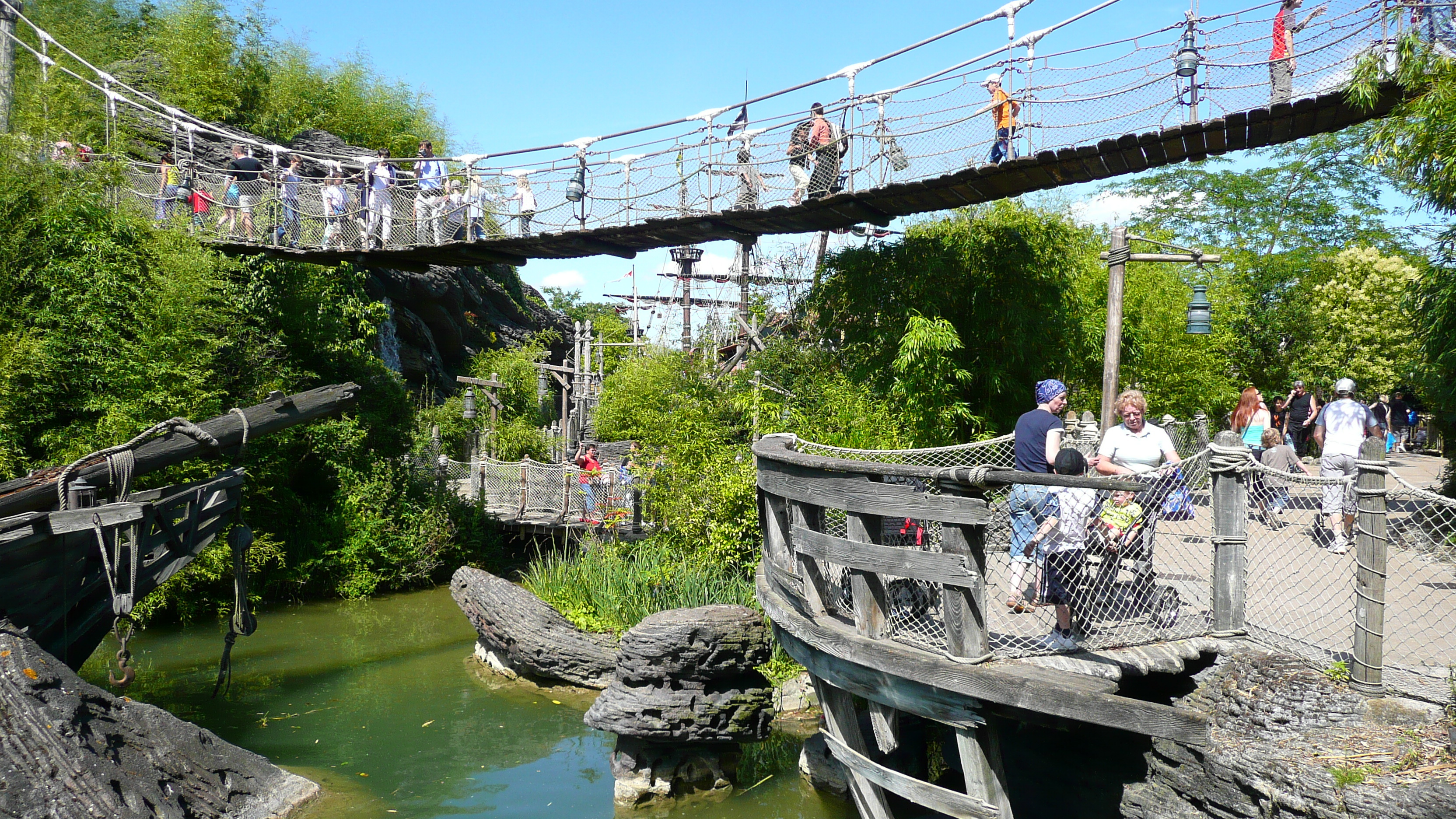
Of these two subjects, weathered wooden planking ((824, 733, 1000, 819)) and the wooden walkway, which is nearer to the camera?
weathered wooden planking ((824, 733, 1000, 819))

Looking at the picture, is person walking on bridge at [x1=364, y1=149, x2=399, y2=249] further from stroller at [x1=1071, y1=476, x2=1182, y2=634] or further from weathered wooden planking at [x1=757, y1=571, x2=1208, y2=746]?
stroller at [x1=1071, y1=476, x2=1182, y2=634]

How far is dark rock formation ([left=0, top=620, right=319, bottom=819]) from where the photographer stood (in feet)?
15.2

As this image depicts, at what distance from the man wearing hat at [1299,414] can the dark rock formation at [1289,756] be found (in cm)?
1055

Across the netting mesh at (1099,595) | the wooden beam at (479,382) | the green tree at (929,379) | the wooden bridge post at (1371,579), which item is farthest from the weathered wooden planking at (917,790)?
the wooden beam at (479,382)

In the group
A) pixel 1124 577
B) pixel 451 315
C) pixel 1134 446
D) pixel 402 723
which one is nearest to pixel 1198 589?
pixel 1134 446

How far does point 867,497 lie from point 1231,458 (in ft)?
4.86

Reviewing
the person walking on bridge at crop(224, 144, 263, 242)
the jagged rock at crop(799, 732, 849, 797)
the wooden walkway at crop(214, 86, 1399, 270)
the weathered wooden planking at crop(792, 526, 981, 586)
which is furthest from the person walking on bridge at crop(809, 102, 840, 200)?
the person walking on bridge at crop(224, 144, 263, 242)

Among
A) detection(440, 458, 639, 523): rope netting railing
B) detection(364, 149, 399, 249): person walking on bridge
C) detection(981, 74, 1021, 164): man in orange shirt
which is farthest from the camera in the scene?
detection(440, 458, 639, 523): rope netting railing

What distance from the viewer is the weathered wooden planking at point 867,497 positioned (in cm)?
363

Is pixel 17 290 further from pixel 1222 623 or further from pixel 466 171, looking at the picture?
pixel 1222 623

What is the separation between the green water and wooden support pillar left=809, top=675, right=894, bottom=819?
1.71 metres

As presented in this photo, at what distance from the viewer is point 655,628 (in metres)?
6.54

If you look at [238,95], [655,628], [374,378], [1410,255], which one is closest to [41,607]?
[655,628]

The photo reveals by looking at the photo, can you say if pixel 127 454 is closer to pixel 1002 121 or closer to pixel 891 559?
pixel 891 559
